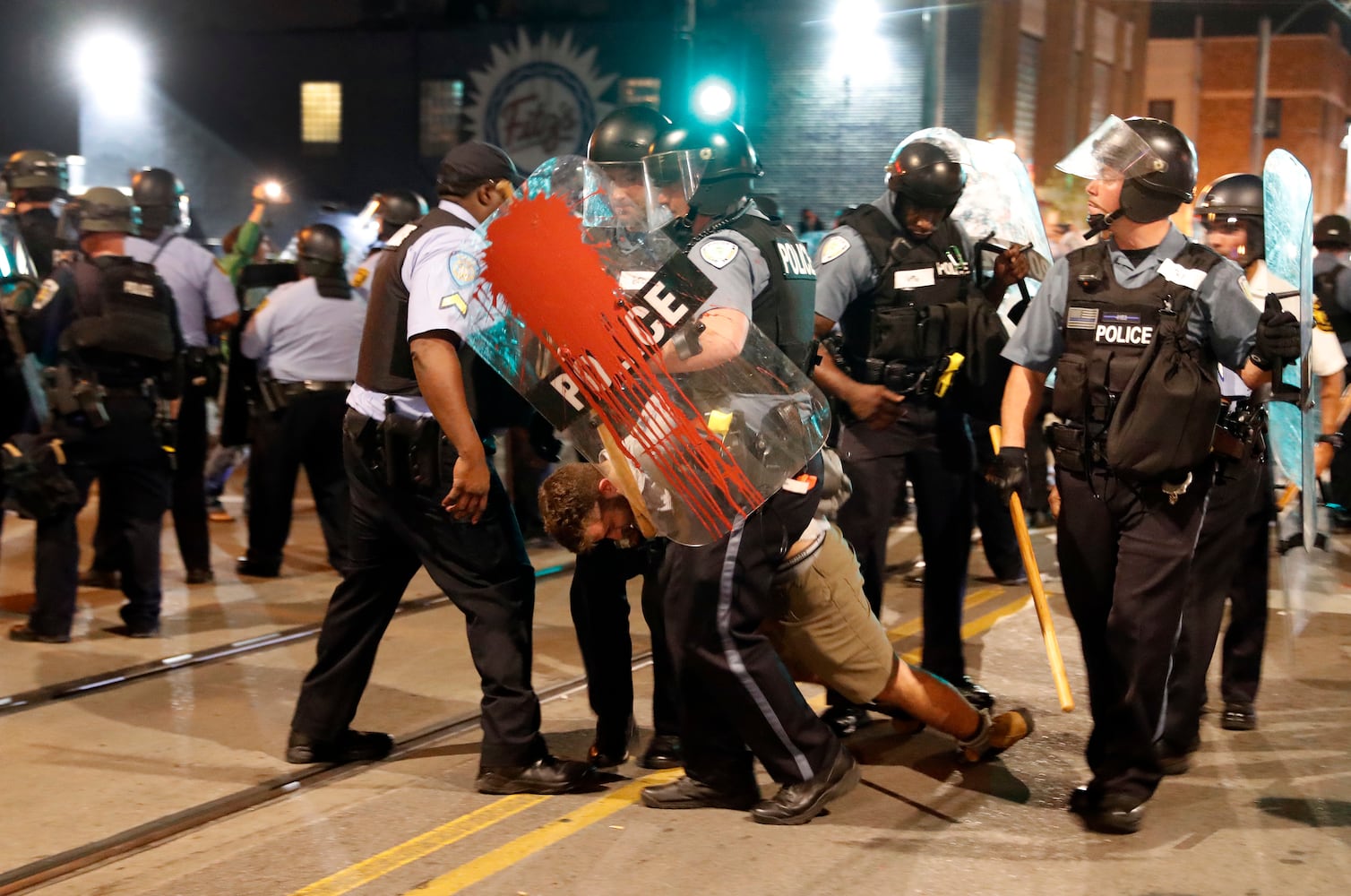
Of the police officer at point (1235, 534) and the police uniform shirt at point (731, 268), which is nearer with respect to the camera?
the police uniform shirt at point (731, 268)

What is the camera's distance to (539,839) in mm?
4352

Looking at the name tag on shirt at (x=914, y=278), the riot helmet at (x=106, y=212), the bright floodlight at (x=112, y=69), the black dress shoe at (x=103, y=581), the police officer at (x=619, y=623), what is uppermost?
the bright floodlight at (x=112, y=69)

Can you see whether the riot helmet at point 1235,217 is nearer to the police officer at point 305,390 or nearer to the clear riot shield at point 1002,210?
the clear riot shield at point 1002,210

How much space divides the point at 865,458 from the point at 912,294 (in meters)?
0.62

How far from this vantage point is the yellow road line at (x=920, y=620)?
7078mm

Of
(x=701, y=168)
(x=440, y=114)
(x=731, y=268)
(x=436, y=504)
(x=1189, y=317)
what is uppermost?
(x=440, y=114)

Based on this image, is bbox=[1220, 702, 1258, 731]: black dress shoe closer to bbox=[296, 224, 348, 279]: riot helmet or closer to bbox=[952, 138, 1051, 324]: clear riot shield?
bbox=[952, 138, 1051, 324]: clear riot shield

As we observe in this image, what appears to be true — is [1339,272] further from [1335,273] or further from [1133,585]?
[1133,585]

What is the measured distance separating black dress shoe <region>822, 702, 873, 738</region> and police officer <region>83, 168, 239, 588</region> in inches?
167

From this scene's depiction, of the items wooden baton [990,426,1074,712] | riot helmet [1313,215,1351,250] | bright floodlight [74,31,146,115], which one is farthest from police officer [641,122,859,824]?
bright floodlight [74,31,146,115]

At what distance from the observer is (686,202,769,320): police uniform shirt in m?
4.07

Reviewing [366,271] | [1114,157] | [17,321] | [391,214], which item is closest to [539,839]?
[1114,157]

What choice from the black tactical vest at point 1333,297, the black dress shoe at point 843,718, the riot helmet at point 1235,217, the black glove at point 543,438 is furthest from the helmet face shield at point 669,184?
the black tactical vest at point 1333,297

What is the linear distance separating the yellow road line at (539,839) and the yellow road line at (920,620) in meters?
2.20
